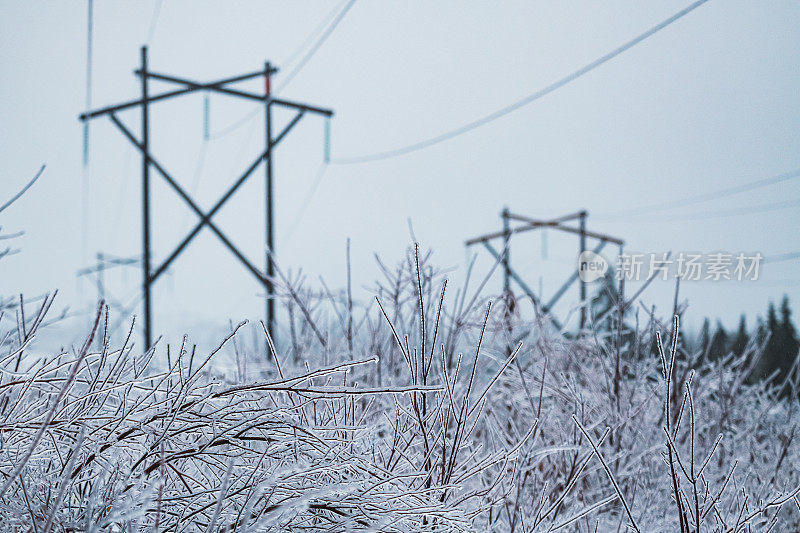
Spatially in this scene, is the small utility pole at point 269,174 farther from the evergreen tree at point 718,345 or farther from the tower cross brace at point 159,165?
the evergreen tree at point 718,345

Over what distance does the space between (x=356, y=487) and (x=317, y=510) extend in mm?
110

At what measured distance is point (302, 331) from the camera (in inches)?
154

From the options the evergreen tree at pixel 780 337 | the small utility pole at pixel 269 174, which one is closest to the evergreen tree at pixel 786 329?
the evergreen tree at pixel 780 337

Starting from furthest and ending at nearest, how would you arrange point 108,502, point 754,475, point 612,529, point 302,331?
point 302,331, point 754,475, point 612,529, point 108,502

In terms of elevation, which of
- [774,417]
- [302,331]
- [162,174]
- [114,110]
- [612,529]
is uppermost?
[114,110]

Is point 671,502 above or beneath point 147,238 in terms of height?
beneath

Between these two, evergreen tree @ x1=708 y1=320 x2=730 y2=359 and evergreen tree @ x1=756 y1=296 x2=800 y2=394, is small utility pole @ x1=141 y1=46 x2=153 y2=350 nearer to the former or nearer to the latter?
evergreen tree @ x1=708 y1=320 x2=730 y2=359

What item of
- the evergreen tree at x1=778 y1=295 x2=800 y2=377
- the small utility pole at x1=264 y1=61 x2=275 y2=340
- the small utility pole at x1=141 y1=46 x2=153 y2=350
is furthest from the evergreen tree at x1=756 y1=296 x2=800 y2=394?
the small utility pole at x1=141 y1=46 x2=153 y2=350

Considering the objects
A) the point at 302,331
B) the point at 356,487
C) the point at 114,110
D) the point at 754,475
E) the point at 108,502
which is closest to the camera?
the point at 108,502

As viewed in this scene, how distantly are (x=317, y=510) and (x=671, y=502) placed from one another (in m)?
1.83

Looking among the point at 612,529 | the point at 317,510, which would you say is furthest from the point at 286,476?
the point at 612,529

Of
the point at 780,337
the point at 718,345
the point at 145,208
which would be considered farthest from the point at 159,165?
the point at 780,337

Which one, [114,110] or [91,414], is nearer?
[91,414]

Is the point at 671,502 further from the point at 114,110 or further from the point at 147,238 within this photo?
the point at 114,110
